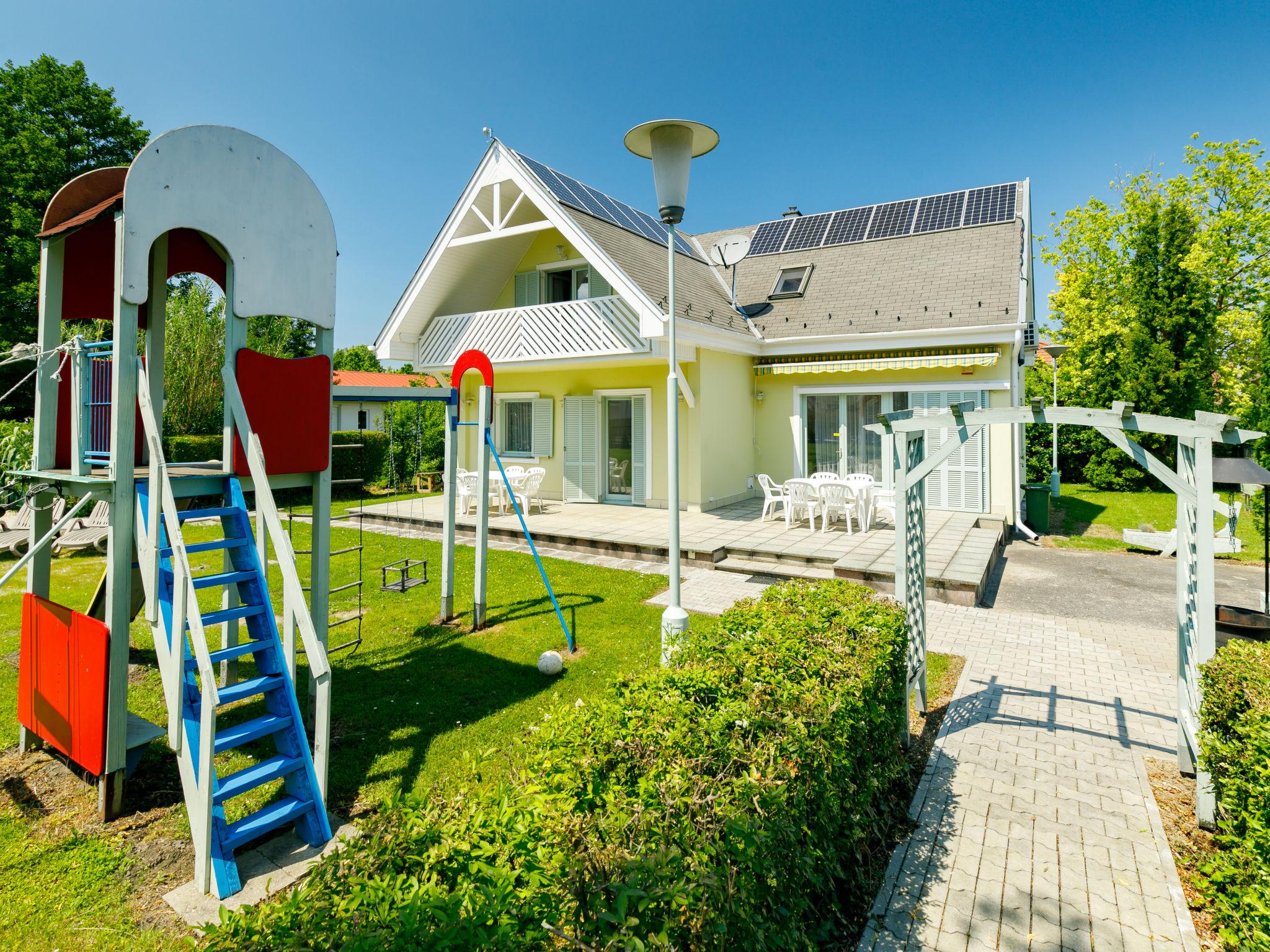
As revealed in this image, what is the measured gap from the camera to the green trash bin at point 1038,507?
14078 millimetres

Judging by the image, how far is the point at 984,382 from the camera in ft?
44.9

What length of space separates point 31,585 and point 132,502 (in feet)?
5.86

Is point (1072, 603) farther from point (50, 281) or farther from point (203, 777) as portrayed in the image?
point (50, 281)

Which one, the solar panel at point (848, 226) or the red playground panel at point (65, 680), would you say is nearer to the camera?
the red playground panel at point (65, 680)

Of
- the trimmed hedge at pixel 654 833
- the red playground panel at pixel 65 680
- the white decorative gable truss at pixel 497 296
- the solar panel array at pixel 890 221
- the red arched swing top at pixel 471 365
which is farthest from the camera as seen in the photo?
the solar panel array at pixel 890 221

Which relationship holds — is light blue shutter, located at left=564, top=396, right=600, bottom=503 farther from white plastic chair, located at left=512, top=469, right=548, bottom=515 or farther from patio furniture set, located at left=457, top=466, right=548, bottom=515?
white plastic chair, located at left=512, top=469, right=548, bottom=515

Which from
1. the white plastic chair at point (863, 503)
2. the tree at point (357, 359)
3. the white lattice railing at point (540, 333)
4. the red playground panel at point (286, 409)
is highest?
the tree at point (357, 359)

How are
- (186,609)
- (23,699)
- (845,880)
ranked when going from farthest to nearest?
(23,699)
(186,609)
(845,880)

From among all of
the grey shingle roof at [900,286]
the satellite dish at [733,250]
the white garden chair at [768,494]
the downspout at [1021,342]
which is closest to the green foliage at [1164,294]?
the downspout at [1021,342]

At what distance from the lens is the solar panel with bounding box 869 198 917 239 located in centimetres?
1806

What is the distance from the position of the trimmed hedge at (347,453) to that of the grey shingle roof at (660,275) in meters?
8.85

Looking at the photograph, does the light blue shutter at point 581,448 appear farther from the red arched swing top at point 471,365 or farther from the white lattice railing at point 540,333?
the red arched swing top at point 471,365

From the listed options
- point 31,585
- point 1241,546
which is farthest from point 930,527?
point 31,585

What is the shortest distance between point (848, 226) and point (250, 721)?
1962 cm
